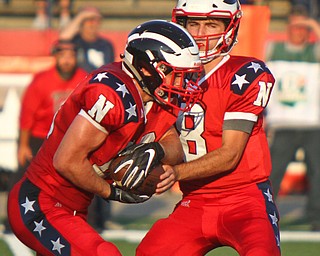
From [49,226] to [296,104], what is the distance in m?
5.32

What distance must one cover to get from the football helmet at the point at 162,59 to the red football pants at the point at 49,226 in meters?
0.70

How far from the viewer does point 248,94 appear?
15.4ft

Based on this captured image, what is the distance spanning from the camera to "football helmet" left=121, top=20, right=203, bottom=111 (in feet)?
14.2

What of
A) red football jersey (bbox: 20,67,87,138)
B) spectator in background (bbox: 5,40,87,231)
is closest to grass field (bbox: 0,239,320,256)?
spectator in background (bbox: 5,40,87,231)

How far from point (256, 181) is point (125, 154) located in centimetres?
88

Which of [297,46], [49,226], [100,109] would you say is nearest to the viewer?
[100,109]

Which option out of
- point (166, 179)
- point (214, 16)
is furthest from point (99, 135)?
point (214, 16)

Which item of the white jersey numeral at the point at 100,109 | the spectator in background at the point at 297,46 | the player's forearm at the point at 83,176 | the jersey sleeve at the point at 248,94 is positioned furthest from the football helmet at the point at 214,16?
the spectator in background at the point at 297,46

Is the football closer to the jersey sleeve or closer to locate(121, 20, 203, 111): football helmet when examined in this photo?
locate(121, 20, 203, 111): football helmet

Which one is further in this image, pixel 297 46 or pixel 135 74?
pixel 297 46

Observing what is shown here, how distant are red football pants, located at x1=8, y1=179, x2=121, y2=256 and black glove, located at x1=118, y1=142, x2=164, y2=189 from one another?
0.29 meters

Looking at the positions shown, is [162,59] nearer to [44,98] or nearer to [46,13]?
[44,98]

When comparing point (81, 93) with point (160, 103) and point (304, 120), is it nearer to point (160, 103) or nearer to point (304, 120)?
point (160, 103)

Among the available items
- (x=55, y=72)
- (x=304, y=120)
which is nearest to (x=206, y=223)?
(x=55, y=72)
